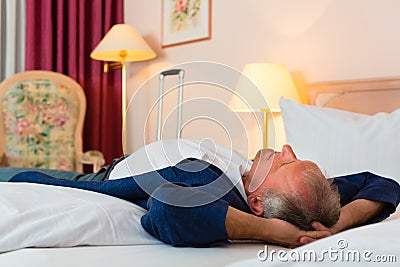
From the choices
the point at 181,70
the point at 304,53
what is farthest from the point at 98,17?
the point at 181,70

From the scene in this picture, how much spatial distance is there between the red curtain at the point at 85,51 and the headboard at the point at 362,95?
158cm

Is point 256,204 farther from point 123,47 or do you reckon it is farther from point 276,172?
point 123,47

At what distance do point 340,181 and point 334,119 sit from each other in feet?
1.63

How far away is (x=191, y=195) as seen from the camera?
1113 mm

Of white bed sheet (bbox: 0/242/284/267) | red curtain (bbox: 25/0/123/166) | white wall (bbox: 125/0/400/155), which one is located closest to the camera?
white bed sheet (bbox: 0/242/284/267)

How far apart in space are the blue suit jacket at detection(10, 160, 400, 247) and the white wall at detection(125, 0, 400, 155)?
1.16 m

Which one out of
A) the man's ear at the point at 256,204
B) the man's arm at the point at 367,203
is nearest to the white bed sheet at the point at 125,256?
the man's ear at the point at 256,204

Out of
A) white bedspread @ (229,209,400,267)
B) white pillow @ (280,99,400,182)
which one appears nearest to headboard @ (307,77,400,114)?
white pillow @ (280,99,400,182)

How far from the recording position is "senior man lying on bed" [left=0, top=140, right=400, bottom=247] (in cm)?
110

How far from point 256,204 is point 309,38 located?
5.51ft

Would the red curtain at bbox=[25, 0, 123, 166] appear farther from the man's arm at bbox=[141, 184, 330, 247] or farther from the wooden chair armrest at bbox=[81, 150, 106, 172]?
the man's arm at bbox=[141, 184, 330, 247]

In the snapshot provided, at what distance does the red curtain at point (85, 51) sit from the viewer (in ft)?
11.5

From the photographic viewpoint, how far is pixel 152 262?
39.8 inches

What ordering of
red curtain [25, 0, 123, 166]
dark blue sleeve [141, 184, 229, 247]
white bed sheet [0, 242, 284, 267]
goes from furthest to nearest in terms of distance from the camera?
red curtain [25, 0, 123, 166] < dark blue sleeve [141, 184, 229, 247] < white bed sheet [0, 242, 284, 267]
